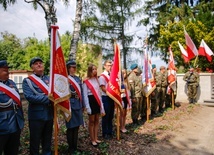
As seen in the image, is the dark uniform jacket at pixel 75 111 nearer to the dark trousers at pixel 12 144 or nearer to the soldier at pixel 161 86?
the dark trousers at pixel 12 144

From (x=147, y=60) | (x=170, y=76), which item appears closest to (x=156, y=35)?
(x=170, y=76)

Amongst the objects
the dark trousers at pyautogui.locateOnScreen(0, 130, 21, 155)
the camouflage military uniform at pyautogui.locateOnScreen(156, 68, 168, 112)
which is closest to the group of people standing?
the dark trousers at pyautogui.locateOnScreen(0, 130, 21, 155)

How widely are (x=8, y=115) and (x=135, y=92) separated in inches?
196

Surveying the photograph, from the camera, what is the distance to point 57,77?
4.16 metres

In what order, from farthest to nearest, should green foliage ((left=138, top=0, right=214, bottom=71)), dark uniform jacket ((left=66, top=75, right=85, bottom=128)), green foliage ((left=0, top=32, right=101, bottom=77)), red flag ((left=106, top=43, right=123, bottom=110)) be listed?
green foliage ((left=0, top=32, right=101, bottom=77))
green foliage ((left=138, top=0, right=214, bottom=71))
red flag ((left=106, top=43, right=123, bottom=110))
dark uniform jacket ((left=66, top=75, right=85, bottom=128))

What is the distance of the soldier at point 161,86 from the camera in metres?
10.5

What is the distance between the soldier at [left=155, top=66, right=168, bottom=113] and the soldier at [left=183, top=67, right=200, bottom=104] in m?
2.53

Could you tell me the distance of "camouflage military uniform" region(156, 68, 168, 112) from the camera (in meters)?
10.5

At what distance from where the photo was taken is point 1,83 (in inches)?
145

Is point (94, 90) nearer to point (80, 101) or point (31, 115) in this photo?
point (80, 101)

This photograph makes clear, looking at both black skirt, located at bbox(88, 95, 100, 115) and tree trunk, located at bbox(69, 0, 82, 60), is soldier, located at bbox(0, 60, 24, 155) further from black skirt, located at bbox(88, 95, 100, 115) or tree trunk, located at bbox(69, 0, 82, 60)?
tree trunk, located at bbox(69, 0, 82, 60)

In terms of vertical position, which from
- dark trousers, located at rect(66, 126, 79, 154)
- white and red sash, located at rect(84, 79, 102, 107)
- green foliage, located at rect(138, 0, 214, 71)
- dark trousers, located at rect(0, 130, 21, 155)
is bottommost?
dark trousers, located at rect(66, 126, 79, 154)

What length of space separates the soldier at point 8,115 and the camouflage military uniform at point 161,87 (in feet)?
24.3

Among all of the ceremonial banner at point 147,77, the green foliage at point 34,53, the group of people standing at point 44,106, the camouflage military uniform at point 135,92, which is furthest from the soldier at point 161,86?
the green foliage at point 34,53
